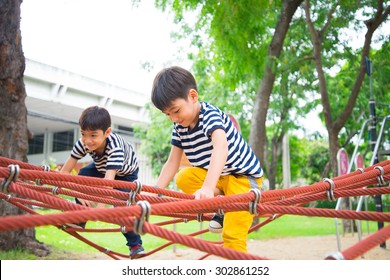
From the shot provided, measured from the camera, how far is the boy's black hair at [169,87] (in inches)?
78.2

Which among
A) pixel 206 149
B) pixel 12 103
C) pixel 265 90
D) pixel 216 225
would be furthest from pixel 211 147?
pixel 265 90

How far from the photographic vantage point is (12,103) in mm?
3789

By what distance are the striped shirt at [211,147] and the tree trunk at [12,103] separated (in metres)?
2.00

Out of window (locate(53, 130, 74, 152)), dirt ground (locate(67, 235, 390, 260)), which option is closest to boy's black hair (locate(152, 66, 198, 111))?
dirt ground (locate(67, 235, 390, 260))

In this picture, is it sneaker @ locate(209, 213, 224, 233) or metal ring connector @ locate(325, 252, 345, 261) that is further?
sneaker @ locate(209, 213, 224, 233)

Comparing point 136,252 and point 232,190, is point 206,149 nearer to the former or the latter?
point 232,190

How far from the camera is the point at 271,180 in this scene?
43.0ft

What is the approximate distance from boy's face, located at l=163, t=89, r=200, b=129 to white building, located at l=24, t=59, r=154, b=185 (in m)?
9.08

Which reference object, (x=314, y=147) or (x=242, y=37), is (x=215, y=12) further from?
(x=314, y=147)

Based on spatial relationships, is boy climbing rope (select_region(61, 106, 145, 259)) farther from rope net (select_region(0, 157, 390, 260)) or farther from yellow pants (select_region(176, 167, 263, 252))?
yellow pants (select_region(176, 167, 263, 252))

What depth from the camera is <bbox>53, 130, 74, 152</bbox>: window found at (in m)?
17.0

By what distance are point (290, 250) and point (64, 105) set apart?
9.58 metres

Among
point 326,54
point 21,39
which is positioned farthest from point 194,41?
point 21,39

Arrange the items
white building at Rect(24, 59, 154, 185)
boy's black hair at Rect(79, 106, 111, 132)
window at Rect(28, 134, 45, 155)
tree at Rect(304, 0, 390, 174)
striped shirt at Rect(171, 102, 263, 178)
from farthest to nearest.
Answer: window at Rect(28, 134, 45, 155) → white building at Rect(24, 59, 154, 185) → tree at Rect(304, 0, 390, 174) → boy's black hair at Rect(79, 106, 111, 132) → striped shirt at Rect(171, 102, 263, 178)
